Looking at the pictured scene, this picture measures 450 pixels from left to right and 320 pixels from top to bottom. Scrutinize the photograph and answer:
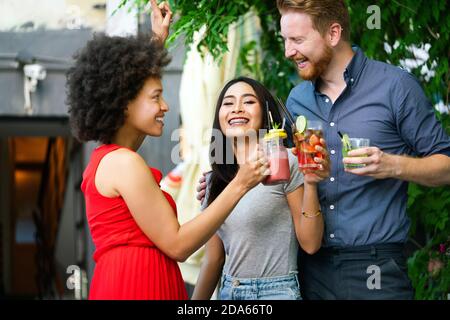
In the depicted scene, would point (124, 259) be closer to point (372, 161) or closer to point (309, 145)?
point (309, 145)

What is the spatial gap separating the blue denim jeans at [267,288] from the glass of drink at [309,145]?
43 cm

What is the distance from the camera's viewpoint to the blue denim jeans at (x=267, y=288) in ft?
11.0

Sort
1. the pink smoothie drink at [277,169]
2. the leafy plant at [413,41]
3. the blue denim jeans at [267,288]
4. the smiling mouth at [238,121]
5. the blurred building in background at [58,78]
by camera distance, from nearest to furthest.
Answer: the pink smoothie drink at [277,169], the blue denim jeans at [267,288], the smiling mouth at [238,121], the leafy plant at [413,41], the blurred building in background at [58,78]

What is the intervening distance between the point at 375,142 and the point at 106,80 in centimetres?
94

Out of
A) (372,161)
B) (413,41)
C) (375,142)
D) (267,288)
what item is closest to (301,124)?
(372,161)

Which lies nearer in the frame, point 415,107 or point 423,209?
point 415,107

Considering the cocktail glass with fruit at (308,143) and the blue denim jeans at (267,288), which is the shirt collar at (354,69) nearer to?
the cocktail glass with fruit at (308,143)

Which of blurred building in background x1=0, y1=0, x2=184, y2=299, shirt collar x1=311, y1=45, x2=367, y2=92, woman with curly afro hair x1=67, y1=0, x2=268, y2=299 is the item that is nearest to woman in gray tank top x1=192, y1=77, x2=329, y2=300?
shirt collar x1=311, y1=45, x2=367, y2=92

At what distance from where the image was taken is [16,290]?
14.5 metres

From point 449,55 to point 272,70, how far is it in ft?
3.64

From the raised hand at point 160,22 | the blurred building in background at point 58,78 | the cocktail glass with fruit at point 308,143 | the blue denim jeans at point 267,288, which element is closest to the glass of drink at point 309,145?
the cocktail glass with fruit at point 308,143
